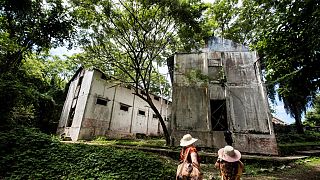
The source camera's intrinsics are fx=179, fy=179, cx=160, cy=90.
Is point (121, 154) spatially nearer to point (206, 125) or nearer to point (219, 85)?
point (206, 125)

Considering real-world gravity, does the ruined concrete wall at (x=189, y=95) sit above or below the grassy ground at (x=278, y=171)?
above

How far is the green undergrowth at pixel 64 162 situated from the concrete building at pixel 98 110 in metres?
7.26

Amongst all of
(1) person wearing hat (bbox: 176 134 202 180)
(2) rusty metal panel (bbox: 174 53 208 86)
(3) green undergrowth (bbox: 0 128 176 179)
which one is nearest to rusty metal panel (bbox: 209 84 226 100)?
(2) rusty metal panel (bbox: 174 53 208 86)

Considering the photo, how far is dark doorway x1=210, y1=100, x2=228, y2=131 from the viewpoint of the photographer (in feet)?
37.1

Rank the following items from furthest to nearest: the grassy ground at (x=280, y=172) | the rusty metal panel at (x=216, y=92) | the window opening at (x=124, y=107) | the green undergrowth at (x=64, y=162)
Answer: the window opening at (x=124, y=107)
the rusty metal panel at (x=216, y=92)
the grassy ground at (x=280, y=172)
the green undergrowth at (x=64, y=162)

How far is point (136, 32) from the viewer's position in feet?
35.9

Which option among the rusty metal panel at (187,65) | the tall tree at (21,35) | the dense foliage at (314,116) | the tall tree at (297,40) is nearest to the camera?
the tall tree at (297,40)

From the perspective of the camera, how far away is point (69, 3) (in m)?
9.61

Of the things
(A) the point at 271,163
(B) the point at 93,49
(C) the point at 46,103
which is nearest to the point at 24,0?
(B) the point at 93,49

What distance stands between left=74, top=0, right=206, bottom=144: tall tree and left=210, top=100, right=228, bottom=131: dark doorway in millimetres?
3273

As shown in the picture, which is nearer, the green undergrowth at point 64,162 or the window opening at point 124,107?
the green undergrowth at point 64,162

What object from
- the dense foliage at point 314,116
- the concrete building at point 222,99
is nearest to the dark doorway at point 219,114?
the concrete building at point 222,99

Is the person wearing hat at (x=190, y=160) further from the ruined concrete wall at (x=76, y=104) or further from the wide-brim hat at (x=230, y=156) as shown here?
the ruined concrete wall at (x=76, y=104)

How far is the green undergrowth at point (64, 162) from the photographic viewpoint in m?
5.45
